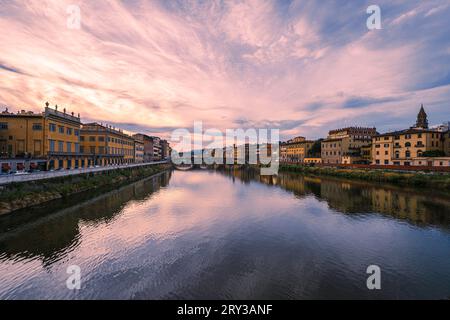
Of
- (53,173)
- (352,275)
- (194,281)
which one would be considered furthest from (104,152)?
(352,275)

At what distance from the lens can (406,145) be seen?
219 feet

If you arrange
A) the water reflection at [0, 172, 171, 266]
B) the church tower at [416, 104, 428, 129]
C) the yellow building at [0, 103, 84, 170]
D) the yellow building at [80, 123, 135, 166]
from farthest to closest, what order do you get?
the church tower at [416, 104, 428, 129] → the yellow building at [80, 123, 135, 166] → the yellow building at [0, 103, 84, 170] → the water reflection at [0, 172, 171, 266]

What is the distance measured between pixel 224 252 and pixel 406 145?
7700cm

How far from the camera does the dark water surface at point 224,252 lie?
11305 millimetres

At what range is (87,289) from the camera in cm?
1116

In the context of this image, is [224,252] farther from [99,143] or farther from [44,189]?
[99,143]

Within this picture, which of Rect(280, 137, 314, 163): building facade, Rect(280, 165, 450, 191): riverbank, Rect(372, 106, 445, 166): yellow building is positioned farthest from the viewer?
Rect(280, 137, 314, 163): building facade

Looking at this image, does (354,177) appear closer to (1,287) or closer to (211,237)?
(211,237)

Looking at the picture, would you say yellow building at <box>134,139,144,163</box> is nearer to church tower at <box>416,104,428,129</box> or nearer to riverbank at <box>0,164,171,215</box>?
riverbank at <box>0,164,171,215</box>

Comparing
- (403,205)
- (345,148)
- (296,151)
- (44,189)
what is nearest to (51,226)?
(44,189)

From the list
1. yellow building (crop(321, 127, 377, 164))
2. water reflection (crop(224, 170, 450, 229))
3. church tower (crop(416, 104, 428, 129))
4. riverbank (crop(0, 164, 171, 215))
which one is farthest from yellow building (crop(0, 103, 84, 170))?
church tower (crop(416, 104, 428, 129))

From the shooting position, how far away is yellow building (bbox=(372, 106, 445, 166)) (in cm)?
6260

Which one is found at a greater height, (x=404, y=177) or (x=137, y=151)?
(x=137, y=151)

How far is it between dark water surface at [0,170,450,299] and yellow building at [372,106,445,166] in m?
47.0
